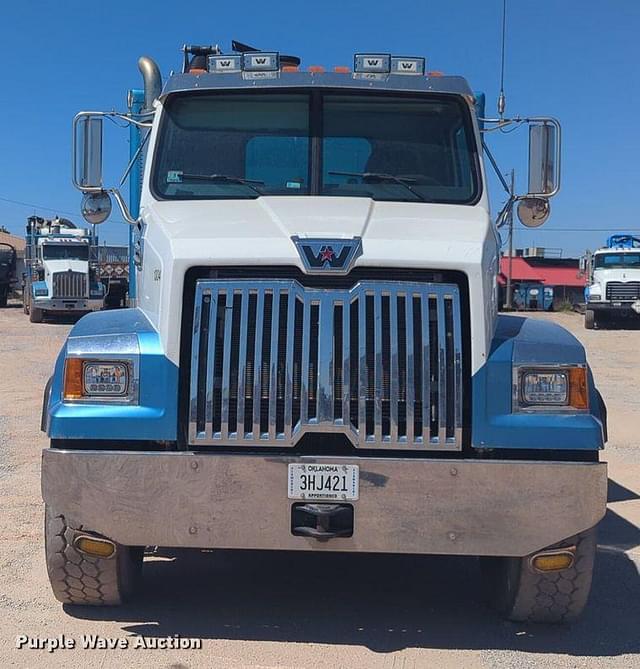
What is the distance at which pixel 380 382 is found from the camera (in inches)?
→ 159

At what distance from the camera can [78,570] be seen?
4.42m

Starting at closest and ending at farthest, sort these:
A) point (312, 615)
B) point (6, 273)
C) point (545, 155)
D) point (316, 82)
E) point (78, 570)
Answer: point (78, 570) < point (312, 615) < point (316, 82) < point (545, 155) < point (6, 273)

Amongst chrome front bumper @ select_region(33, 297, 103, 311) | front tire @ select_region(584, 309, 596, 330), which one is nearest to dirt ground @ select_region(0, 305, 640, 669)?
chrome front bumper @ select_region(33, 297, 103, 311)

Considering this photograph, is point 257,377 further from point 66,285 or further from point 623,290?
point 623,290

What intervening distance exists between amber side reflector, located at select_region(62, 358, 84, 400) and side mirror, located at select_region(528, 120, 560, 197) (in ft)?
9.88

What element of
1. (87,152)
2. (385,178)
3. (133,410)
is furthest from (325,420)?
(87,152)

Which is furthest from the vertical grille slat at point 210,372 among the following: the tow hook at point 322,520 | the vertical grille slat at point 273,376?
the tow hook at point 322,520

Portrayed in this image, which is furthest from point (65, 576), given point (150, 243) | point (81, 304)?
point (81, 304)

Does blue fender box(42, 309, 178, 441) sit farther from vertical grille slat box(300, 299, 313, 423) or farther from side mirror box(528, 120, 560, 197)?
side mirror box(528, 120, 560, 197)

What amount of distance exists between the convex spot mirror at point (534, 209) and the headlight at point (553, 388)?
181 cm

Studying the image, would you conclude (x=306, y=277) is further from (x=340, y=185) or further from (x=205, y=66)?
(x=205, y=66)

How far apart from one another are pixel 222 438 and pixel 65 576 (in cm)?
113

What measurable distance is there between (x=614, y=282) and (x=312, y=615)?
26.1m

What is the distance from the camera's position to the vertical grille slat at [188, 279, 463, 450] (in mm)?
4023
